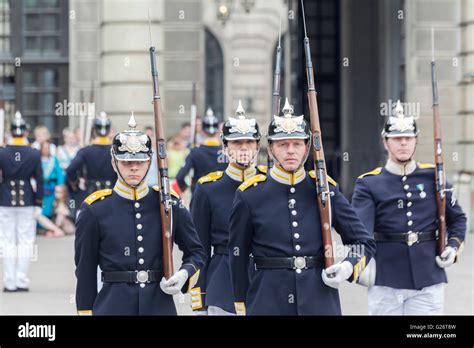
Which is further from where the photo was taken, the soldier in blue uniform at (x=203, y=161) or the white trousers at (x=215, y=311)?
the soldier in blue uniform at (x=203, y=161)

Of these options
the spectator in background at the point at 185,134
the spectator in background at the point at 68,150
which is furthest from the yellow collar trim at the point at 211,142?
the spectator in background at the point at 68,150

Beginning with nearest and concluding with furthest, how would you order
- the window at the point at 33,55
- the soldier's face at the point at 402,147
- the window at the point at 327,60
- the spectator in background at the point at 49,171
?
the soldier's face at the point at 402,147, the spectator in background at the point at 49,171, the window at the point at 33,55, the window at the point at 327,60

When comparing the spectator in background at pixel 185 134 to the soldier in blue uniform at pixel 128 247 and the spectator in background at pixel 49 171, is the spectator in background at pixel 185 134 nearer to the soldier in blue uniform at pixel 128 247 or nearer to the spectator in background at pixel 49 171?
the spectator in background at pixel 49 171

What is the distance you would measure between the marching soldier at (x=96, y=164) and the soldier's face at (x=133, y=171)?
6715 millimetres

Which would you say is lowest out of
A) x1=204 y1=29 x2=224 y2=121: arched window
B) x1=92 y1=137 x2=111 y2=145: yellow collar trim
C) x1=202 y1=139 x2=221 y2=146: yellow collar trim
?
x1=202 y1=139 x2=221 y2=146: yellow collar trim

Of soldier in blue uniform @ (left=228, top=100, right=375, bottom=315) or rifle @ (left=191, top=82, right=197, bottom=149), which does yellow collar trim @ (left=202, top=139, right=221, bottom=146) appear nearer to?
rifle @ (left=191, top=82, right=197, bottom=149)

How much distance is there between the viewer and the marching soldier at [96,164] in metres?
14.0

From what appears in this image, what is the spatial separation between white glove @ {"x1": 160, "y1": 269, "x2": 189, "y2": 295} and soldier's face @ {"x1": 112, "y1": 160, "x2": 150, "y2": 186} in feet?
1.76

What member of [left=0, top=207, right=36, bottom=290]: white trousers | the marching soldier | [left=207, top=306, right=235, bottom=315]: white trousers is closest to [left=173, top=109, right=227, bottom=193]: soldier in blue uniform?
the marching soldier

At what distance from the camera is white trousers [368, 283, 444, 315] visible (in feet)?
28.4

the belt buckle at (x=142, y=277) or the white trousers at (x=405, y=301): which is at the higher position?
the belt buckle at (x=142, y=277)

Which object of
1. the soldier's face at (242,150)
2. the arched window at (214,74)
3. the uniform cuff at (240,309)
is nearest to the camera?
the uniform cuff at (240,309)
